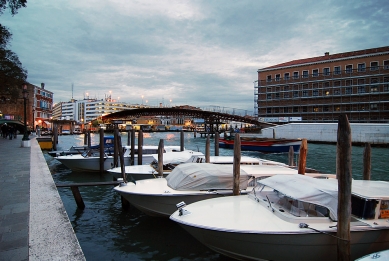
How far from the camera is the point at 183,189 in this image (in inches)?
331

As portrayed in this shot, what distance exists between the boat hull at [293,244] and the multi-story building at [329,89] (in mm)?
45234

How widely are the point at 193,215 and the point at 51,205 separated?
2906 mm

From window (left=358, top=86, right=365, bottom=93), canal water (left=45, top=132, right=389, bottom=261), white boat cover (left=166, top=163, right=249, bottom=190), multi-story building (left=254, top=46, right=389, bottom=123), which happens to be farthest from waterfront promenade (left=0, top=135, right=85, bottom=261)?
window (left=358, top=86, right=365, bottom=93)

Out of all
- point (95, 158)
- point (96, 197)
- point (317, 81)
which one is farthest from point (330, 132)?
point (96, 197)

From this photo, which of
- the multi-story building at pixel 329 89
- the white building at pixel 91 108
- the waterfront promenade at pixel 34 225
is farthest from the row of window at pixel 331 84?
the white building at pixel 91 108

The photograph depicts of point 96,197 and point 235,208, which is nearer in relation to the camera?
point 235,208

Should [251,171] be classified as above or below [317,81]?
below

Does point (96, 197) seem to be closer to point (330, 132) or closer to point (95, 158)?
point (95, 158)

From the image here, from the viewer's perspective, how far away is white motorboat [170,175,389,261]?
5.45 meters

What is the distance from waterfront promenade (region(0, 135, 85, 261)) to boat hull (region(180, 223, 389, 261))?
255 cm

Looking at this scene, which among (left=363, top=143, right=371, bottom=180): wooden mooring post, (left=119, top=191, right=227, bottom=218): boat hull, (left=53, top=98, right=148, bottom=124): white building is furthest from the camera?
(left=53, top=98, right=148, bottom=124): white building

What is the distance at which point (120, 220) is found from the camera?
28.9ft

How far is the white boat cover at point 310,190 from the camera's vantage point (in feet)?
18.6

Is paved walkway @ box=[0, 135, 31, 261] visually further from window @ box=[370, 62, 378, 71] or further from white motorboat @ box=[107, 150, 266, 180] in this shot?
window @ box=[370, 62, 378, 71]
